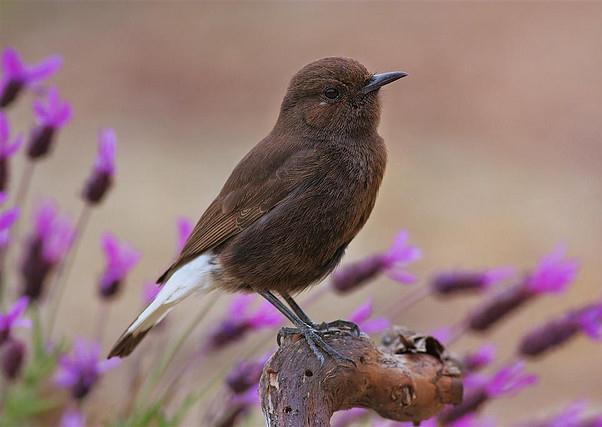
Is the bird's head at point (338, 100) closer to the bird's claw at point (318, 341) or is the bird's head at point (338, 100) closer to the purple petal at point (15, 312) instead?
the bird's claw at point (318, 341)

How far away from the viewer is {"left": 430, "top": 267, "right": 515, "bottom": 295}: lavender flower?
7.54 feet

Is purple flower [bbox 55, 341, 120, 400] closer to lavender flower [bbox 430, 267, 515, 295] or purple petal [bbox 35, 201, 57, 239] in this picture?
purple petal [bbox 35, 201, 57, 239]

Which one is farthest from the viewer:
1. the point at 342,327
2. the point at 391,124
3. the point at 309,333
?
the point at 391,124

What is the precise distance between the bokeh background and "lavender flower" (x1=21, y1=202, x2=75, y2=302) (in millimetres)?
2157

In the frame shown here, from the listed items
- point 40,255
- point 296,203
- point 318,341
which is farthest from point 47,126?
point 318,341

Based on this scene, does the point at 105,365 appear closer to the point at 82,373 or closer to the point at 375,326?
the point at 82,373

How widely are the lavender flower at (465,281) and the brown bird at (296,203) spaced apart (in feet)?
0.84

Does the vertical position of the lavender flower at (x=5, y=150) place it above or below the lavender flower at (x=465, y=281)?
above

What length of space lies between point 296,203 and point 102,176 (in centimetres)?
39

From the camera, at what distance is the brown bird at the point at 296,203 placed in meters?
2.10

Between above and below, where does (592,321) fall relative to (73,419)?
above

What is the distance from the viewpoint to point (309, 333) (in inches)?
74.6

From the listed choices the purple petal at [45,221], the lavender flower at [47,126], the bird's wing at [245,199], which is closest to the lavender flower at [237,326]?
the bird's wing at [245,199]

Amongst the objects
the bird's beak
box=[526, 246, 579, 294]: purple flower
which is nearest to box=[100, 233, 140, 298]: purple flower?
the bird's beak
